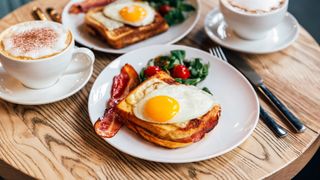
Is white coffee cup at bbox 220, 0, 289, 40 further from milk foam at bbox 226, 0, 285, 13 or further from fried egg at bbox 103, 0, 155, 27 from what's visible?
fried egg at bbox 103, 0, 155, 27

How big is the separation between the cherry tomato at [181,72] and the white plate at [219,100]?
8 cm

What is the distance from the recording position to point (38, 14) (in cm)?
237

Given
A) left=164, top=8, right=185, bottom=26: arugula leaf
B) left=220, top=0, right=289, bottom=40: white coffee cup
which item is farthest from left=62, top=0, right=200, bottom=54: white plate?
left=220, top=0, right=289, bottom=40: white coffee cup

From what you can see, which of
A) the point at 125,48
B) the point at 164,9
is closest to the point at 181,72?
the point at 125,48

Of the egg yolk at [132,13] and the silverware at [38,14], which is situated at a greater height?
the egg yolk at [132,13]

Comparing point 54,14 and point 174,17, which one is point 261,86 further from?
point 54,14

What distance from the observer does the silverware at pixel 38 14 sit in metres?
2.34

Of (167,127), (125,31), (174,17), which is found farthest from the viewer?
(174,17)

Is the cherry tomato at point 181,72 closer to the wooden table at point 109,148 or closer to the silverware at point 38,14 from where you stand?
the wooden table at point 109,148

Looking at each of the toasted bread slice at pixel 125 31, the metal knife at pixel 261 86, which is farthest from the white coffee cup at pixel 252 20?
the toasted bread slice at pixel 125 31

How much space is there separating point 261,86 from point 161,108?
572mm

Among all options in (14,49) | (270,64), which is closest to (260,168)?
(270,64)

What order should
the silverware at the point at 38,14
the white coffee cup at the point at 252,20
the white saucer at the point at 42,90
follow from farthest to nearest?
the silverware at the point at 38,14, the white coffee cup at the point at 252,20, the white saucer at the point at 42,90

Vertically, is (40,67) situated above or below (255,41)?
above
